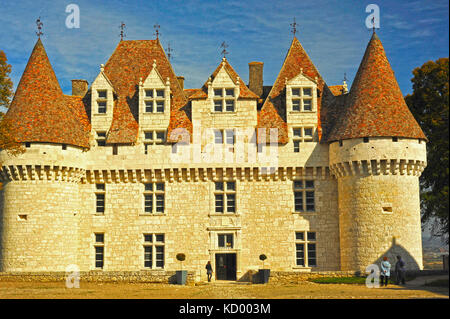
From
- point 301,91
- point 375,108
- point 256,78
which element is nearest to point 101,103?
point 256,78

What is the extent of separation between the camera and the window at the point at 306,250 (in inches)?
1231

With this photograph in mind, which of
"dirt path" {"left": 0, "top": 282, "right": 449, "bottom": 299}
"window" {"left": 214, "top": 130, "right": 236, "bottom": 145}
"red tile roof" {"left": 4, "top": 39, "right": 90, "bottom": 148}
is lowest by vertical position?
"dirt path" {"left": 0, "top": 282, "right": 449, "bottom": 299}

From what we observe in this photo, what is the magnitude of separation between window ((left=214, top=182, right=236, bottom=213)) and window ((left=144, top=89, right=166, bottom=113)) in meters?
5.33

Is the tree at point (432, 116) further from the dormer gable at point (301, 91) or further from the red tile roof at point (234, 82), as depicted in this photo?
the red tile roof at point (234, 82)

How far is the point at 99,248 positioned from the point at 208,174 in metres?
6.83

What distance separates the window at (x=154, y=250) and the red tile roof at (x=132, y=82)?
5135 millimetres

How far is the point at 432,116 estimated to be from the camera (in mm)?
32500

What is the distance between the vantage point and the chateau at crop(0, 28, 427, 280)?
3000 cm

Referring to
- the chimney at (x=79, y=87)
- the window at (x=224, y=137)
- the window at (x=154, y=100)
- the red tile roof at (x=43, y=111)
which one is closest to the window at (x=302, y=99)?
the window at (x=224, y=137)

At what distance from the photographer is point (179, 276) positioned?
26812 millimetres

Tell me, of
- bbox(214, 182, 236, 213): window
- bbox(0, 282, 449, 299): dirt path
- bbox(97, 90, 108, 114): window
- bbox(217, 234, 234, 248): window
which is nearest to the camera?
bbox(0, 282, 449, 299): dirt path

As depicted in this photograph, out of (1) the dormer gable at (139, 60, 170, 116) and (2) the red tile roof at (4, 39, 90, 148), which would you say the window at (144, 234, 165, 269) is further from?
(1) the dormer gable at (139, 60, 170, 116)

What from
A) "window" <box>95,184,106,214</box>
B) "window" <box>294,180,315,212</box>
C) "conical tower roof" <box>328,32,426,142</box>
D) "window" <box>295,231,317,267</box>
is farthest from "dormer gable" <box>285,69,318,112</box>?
"window" <box>95,184,106,214</box>

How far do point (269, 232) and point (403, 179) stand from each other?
7.12 m
